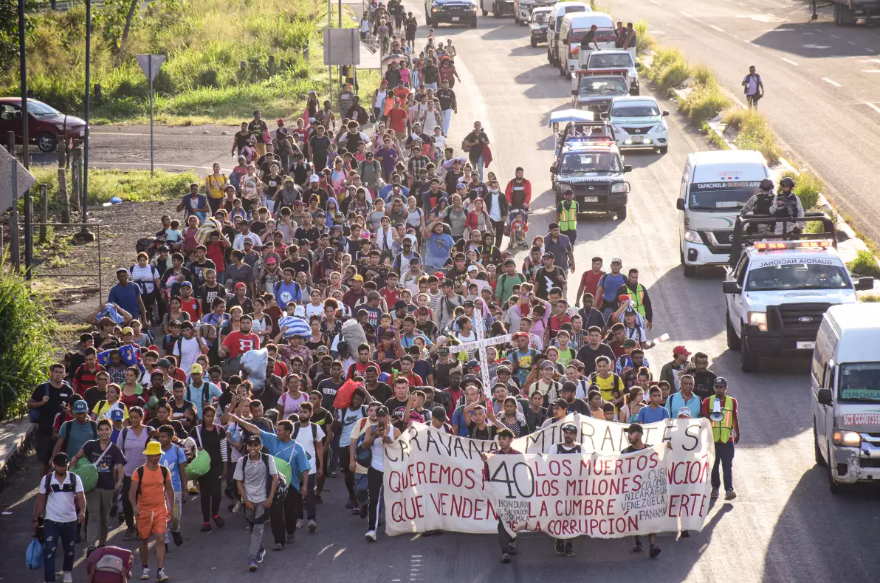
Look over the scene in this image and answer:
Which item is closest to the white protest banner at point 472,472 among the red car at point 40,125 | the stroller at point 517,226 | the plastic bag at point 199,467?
the plastic bag at point 199,467

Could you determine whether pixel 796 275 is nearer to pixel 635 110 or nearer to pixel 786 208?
pixel 786 208

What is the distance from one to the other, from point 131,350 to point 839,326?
9.00 metres

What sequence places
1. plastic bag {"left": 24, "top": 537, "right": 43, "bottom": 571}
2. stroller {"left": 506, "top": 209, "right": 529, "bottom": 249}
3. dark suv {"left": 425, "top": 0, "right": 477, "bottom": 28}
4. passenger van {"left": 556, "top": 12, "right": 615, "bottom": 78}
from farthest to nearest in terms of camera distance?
dark suv {"left": 425, "top": 0, "right": 477, "bottom": 28} → passenger van {"left": 556, "top": 12, "right": 615, "bottom": 78} → stroller {"left": 506, "top": 209, "right": 529, "bottom": 249} → plastic bag {"left": 24, "top": 537, "right": 43, "bottom": 571}

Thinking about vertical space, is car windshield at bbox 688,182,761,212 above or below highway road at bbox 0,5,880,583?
above

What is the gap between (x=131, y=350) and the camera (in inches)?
685

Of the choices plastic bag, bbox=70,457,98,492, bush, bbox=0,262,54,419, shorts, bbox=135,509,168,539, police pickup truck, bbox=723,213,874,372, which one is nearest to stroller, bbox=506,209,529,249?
police pickup truck, bbox=723,213,874,372

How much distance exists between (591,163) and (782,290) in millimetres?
10257

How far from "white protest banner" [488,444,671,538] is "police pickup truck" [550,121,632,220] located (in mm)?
15886

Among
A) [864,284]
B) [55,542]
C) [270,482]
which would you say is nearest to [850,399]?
[864,284]

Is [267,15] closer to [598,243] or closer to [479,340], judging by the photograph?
[598,243]

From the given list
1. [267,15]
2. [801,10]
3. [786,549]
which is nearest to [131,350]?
[786,549]

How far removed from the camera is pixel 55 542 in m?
13.8

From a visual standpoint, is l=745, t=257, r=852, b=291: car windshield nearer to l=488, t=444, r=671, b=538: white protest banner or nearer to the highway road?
the highway road

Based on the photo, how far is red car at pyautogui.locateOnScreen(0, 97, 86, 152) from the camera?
129 feet
